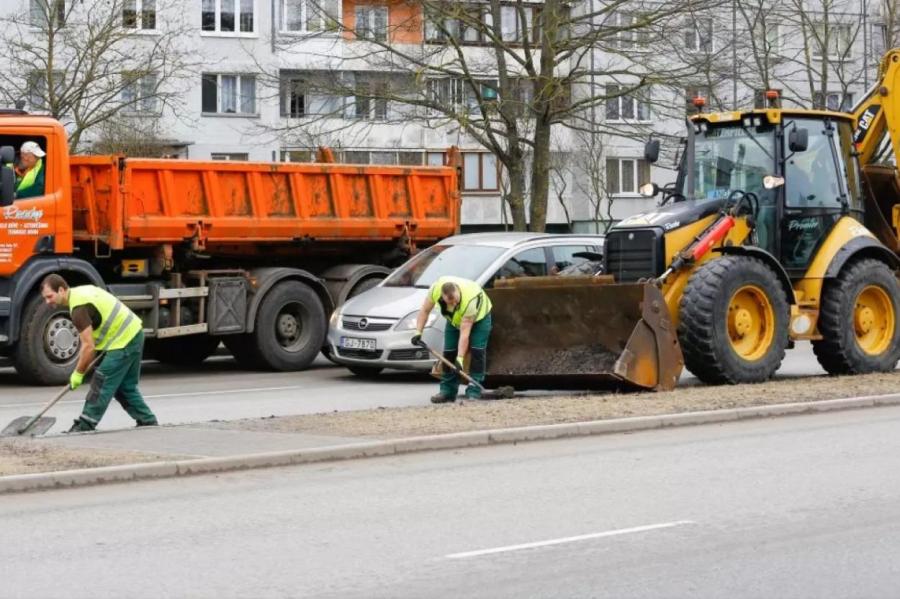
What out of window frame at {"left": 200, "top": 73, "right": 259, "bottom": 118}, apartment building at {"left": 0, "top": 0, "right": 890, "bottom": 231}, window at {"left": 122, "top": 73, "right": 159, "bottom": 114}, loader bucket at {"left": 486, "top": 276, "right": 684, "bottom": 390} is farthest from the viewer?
window frame at {"left": 200, "top": 73, "right": 259, "bottom": 118}

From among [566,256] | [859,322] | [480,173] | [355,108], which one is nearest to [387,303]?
[566,256]

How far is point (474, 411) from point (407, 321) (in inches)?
178

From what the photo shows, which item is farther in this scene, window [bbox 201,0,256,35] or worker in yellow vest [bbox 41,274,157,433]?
window [bbox 201,0,256,35]

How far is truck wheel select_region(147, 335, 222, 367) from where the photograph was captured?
22.1 m

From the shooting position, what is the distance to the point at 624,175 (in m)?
61.2

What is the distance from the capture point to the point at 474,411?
1394 centimetres

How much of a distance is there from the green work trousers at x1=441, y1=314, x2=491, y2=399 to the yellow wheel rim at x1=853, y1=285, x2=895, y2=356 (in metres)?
4.32

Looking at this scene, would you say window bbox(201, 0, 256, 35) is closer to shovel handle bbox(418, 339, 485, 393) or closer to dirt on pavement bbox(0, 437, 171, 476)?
shovel handle bbox(418, 339, 485, 393)

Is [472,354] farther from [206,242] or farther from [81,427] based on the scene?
[206,242]

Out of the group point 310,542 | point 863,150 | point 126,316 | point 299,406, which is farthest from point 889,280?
point 310,542

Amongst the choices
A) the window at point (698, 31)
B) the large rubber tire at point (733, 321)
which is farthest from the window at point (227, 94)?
the large rubber tire at point (733, 321)

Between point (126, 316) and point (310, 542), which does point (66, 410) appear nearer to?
point (126, 316)

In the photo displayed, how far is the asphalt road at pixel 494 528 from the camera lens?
289 inches

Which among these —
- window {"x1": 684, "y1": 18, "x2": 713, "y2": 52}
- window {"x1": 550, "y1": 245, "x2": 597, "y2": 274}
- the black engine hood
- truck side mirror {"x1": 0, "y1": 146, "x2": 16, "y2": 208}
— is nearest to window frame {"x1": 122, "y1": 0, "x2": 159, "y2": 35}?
window {"x1": 684, "y1": 18, "x2": 713, "y2": 52}
